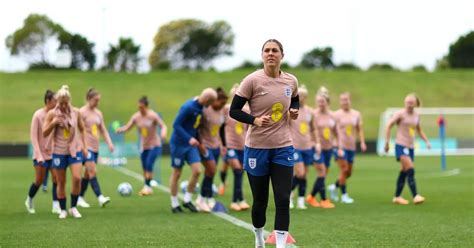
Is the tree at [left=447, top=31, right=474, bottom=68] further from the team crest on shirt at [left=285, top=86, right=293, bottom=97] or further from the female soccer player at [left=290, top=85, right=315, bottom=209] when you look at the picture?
the team crest on shirt at [left=285, top=86, right=293, bottom=97]

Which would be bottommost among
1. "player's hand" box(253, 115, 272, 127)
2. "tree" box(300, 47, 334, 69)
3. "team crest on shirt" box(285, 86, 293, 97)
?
"player's hand" box(253, 115, 272, 127)

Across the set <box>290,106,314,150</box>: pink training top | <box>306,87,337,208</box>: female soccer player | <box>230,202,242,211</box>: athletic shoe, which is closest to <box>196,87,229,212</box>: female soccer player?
<box>230,202,242,211</box>: athletic shoe

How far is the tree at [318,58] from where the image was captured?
10262 cm

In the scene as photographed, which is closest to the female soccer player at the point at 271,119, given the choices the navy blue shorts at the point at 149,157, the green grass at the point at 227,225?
the green grass at the point at 227,225

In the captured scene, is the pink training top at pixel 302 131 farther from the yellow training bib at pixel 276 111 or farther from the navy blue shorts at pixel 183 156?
the yellow training bib at pixel 276 111

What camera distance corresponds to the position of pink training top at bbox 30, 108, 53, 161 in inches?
577

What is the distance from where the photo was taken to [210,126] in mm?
15891

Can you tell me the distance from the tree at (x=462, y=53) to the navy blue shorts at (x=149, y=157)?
75.0 m

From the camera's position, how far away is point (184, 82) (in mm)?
75812

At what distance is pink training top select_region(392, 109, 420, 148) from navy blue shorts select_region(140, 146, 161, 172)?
6598 mm

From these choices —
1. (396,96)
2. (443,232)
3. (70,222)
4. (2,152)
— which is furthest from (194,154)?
(396,96)

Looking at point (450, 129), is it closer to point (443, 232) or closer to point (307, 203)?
point (307, 203)

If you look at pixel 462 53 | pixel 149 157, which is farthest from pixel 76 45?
pixel 462 53

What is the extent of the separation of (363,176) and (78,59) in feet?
32.0
